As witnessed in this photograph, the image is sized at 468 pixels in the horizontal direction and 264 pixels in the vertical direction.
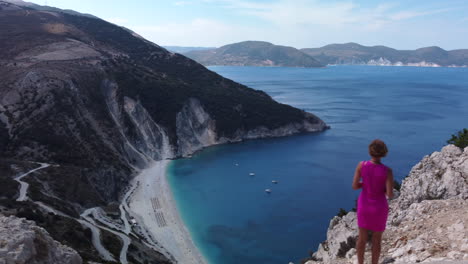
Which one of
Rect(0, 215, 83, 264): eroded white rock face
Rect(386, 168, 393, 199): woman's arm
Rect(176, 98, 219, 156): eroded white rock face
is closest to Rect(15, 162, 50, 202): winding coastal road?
Rect(0, 215, 83, 264): eroded white rock face

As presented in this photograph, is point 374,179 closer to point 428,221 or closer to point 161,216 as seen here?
point 428,221

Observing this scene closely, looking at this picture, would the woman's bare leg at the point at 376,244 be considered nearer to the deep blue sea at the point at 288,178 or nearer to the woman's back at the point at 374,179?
the woman's back at the point at 374,179

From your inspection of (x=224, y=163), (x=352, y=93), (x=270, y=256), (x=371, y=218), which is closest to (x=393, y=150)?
(x=224, y=163)

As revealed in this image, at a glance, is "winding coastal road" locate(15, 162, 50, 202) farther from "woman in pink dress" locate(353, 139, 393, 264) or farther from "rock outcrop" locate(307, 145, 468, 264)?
"woman in pink dress" locate(353, 139, 393, 264)

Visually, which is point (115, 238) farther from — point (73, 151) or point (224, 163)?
point (224, 163)

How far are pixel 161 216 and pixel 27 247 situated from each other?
43.3 m

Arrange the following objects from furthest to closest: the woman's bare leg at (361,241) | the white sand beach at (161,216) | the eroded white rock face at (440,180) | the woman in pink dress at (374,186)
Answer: the white sand beach at (161,216)
the eroded white rock face at (440,180)
the woman's bare leg at (361,241)
the woman in pink dress at (374,186)

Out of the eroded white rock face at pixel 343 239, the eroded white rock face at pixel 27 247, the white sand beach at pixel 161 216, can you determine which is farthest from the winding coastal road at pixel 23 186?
the eroded white rock face at pixel 343 239

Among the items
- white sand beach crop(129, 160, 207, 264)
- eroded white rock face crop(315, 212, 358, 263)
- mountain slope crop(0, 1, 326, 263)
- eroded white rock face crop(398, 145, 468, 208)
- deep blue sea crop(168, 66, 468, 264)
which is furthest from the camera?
deep blue sea crop(168, 66, 468, 264)

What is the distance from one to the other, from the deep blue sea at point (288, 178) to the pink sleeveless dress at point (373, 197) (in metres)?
40.0

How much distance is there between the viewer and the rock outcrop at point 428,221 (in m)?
10.5

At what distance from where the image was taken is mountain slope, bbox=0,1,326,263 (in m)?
49.5

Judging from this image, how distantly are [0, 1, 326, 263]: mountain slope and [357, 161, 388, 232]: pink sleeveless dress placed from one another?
2509cm

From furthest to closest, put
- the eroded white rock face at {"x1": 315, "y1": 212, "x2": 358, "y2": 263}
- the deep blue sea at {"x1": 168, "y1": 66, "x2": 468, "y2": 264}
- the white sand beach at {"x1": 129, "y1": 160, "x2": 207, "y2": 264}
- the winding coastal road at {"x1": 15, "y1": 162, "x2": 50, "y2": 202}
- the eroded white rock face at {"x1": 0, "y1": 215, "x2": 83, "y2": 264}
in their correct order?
the deep blue sea at {"x1": 168, "y1": 66, "x2": 468, "y2": 264} → the white sand beach at {"x1": 129, "y1": 160, "x2": 207, "y2": 264} → the winding coastal road at {"x1": 15, "y1": 162, "x2": 50, "y2": 202} → the eroded white rock face at {"x1": 315, "y1": 212, "x2": 358, "y2": 263} → the eroded white rock face at {"x1": 0, "y1": 215, "x2": 83, "y2": 264}
